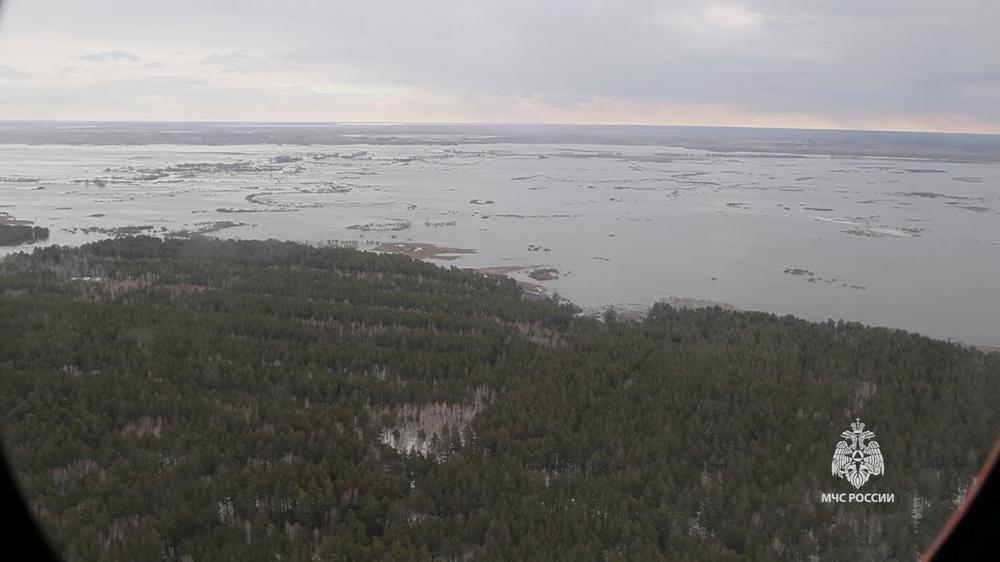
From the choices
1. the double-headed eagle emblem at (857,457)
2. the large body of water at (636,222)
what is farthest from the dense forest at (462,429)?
the large body of water at (636,222)

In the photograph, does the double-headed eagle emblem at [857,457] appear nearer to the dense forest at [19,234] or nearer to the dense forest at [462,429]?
the dense forest at [462,429]

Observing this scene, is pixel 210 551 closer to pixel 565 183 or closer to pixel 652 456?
pixel 652 456

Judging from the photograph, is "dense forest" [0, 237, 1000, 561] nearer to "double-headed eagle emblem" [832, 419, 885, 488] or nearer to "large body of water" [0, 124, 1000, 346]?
"double-headed eagle emblem" [832, 419, 885, 488]

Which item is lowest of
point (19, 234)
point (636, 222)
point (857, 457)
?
point (857, 457)

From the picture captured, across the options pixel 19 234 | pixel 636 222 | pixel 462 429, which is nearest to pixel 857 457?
pixel 462 429

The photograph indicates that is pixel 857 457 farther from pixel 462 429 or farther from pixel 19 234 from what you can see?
pixel 19 234
